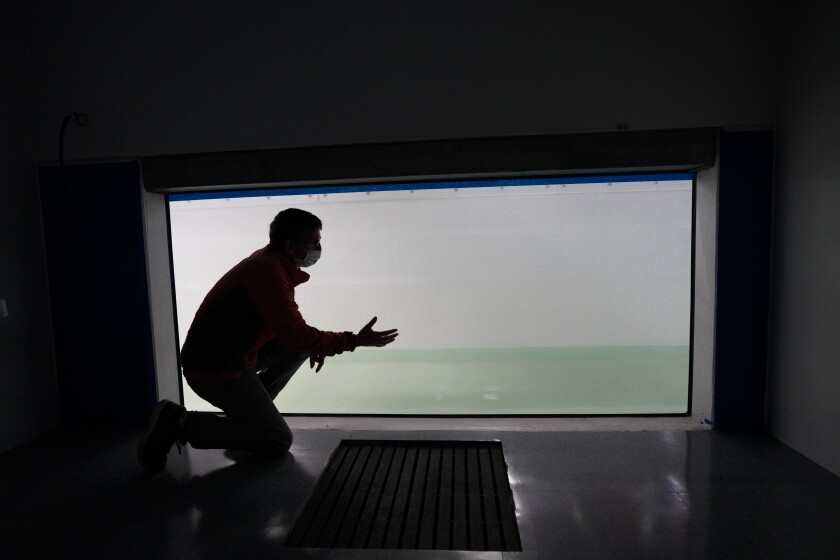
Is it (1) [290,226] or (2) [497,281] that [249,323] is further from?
A: (2) [497,281]

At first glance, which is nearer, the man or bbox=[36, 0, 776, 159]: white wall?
the man

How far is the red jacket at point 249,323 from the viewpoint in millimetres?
2141

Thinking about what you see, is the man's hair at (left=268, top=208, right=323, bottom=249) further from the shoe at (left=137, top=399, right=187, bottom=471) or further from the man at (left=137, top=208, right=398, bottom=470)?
the shoe at (left=137, top=399, right=187, bottom=471)

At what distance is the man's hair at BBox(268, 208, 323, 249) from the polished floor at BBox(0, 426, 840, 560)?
1.11 meters

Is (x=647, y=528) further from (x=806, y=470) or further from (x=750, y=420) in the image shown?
(x=750, y=420)

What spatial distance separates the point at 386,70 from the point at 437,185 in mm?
727

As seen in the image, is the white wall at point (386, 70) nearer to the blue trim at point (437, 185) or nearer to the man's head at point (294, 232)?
the blue trim at point (437, 185)

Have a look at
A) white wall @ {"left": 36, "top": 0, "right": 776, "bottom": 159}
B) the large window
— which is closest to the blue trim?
the large window

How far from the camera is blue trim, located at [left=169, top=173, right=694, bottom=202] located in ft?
9.32

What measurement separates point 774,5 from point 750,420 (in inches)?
87.0

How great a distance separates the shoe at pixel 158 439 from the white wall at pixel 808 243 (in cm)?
308

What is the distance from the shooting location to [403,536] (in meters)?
1.71

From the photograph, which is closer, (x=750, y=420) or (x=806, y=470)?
(x=806, y=470)

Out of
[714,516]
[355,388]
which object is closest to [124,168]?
[355,388]
